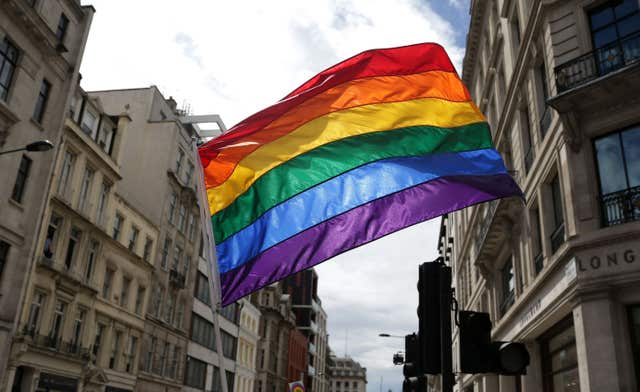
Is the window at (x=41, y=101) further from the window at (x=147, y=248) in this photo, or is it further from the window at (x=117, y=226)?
the window at (x=147, y=248)

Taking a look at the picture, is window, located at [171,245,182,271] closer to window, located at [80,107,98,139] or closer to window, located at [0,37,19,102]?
window, located at [80,107,98,139]

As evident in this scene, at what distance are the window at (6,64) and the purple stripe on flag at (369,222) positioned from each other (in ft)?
72.6

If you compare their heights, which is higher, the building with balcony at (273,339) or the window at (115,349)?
the building with balcony at (273,339)

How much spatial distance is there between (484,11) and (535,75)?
1263cm

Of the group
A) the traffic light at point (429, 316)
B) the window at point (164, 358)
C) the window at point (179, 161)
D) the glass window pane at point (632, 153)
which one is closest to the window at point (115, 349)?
the window at point (164, 358)

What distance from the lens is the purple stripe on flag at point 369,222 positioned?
828 centimetres

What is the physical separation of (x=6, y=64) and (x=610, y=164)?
24.3 meters

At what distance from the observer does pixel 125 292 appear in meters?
41.2

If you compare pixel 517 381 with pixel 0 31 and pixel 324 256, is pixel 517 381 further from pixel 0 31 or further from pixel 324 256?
pixel 0 31

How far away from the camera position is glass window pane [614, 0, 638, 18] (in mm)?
16406

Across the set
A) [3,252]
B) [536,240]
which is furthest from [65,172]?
[536,240]

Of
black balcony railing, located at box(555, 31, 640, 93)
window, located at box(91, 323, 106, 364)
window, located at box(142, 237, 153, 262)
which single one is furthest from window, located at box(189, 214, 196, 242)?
black balcony railing, located at box(555, 31, 640, 93)

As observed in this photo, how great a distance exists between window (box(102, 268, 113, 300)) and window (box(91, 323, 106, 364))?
1.90 m

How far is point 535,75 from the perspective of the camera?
20266 millimetres
